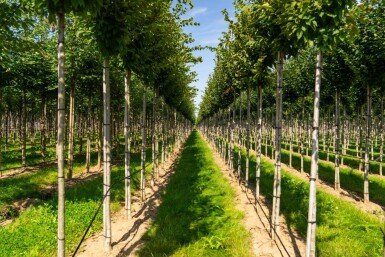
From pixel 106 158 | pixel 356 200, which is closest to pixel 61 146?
pixel 106 158

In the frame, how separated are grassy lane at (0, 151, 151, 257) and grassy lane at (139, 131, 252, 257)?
6.19ft

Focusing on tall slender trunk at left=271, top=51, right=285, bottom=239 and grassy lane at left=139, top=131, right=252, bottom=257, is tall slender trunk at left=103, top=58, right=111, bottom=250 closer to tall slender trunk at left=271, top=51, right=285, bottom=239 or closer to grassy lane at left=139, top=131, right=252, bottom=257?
grassy lane at left=139, top=131, right=252, bottom=257

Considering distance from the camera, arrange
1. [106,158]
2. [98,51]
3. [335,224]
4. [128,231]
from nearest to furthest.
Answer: [106,158]
[98,51]
[335,224]
[128,231]

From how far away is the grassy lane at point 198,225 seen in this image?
738 cm

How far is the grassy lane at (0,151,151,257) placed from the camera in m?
7.40

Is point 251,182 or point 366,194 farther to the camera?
point 251,182

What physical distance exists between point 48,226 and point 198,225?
14.0 ft

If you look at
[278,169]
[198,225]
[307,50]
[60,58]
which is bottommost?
[198,225]

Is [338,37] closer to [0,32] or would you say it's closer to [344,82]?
[0,32]

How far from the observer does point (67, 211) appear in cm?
958

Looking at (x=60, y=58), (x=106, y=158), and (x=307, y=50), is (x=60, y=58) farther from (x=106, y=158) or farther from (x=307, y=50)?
(x=307, y=50)

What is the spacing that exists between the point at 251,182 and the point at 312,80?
363 inches

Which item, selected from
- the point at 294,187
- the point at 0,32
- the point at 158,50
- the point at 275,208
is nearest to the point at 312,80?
the point at 294,187

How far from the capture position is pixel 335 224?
8.80 meters
